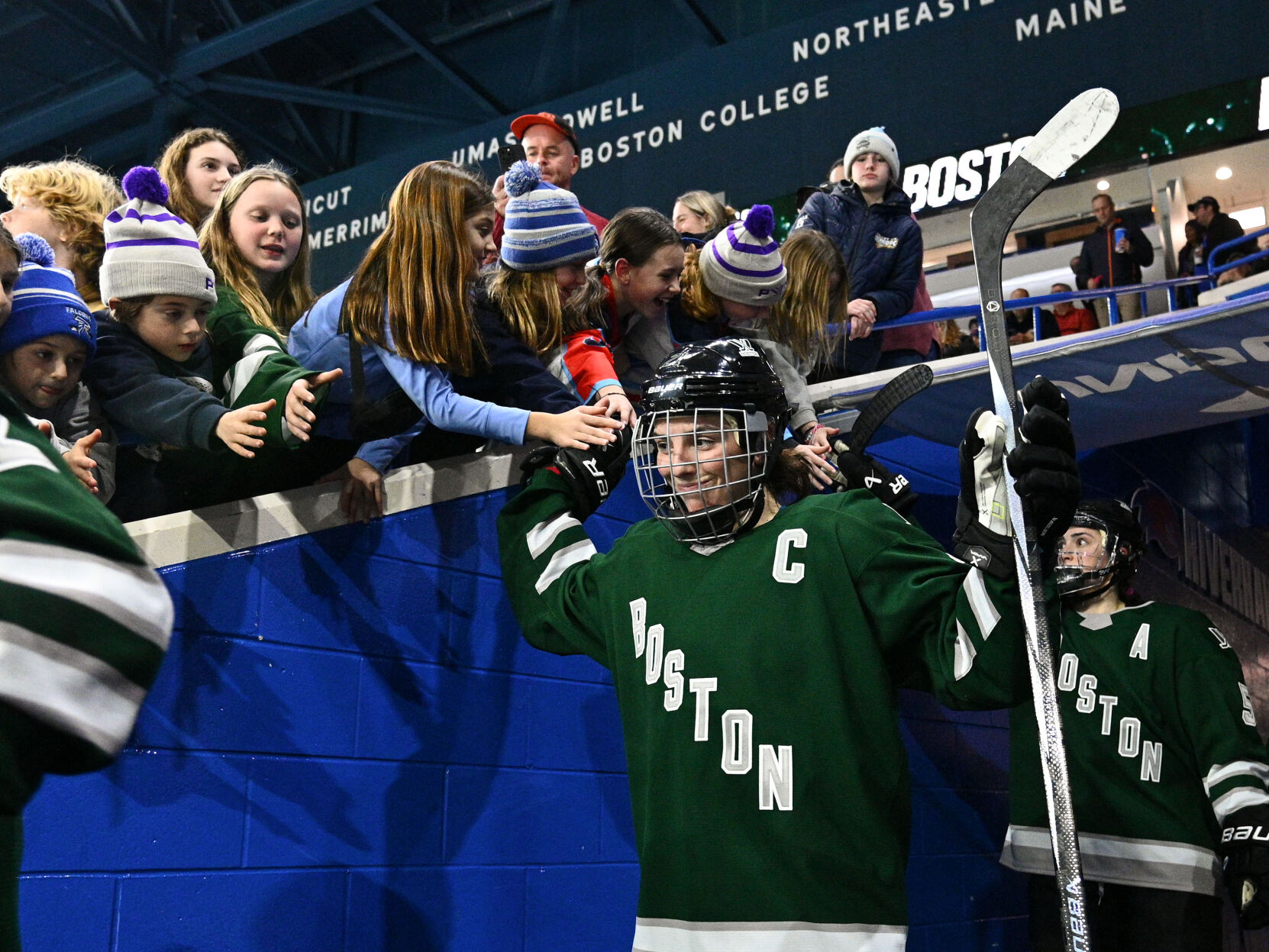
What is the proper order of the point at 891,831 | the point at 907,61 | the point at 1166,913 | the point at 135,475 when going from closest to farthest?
1. the point at 891,831
2. the point at 135,475
3. the point at 1166,913
4. the point at 907,61

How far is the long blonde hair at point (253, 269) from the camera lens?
8.29ft

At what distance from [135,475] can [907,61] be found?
711cm

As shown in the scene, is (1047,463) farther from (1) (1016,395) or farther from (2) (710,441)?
(2) (710,441)

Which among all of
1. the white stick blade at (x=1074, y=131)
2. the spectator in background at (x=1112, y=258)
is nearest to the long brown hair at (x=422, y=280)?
the white stick blade at (x=1074, y=131)

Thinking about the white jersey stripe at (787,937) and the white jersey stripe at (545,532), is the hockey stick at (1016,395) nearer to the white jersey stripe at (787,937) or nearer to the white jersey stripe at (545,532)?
the white jersey stripe at (787,937)

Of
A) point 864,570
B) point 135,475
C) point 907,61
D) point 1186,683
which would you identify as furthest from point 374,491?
point 907,61

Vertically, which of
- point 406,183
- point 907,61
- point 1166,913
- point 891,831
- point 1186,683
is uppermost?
point 907,61

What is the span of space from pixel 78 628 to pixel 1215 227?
7422 mm

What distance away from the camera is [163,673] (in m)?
1.99

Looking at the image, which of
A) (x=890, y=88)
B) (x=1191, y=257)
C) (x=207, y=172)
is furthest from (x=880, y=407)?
(x=890, y=88)

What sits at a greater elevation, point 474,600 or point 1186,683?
point 474,600

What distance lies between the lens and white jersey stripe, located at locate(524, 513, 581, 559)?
7.14ft

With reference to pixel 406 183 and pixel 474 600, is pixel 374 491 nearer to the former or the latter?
pixel 474 600

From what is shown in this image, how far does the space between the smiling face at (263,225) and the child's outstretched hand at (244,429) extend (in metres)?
0.75
